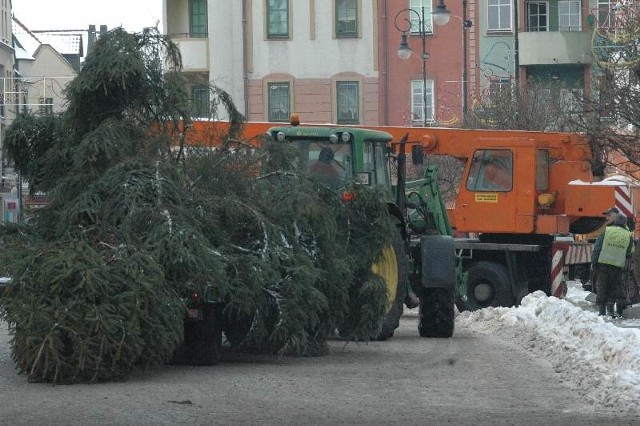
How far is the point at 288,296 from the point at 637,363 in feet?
11.8

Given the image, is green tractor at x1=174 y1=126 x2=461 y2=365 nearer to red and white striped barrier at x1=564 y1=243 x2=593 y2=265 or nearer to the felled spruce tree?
the felled spruce tree

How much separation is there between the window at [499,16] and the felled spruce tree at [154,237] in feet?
130

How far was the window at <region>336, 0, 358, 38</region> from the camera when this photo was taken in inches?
2221

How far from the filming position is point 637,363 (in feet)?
45.0

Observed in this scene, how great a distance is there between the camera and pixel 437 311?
2042cm

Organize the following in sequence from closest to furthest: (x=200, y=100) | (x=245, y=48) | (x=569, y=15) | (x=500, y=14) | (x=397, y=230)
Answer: (x=200, y=100) → (x=397, y=230) → (x=569, y=15) → (x=245, y=48) → (x=500, y=14)

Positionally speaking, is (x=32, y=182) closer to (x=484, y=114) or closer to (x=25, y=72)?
(x=484, y=114)

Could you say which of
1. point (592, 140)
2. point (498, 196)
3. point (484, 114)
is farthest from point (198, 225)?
point (484, 114)

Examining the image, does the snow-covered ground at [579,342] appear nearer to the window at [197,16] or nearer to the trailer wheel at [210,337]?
the trailer wheel at [210,337]

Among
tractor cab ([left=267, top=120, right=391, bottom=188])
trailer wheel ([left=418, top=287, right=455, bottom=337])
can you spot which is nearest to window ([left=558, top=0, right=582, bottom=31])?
trailer wheel ([left=418, top=287, right=455, bottom=337])

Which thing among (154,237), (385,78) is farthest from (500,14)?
(154,237)

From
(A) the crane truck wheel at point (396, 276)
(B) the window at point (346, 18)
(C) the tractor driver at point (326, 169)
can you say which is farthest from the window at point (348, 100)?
(A) the crane truck wheel at point (396, 276)

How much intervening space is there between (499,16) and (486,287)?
102 feet

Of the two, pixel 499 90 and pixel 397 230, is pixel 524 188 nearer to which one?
pixel 397 230
